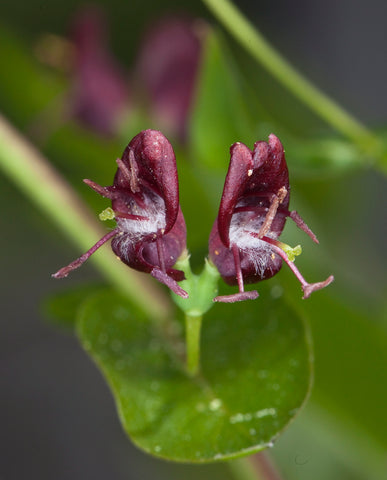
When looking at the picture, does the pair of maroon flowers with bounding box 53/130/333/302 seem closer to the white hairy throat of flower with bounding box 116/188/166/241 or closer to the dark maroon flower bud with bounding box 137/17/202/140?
the white hairy throat of flower with bounding box 116/188/166/241

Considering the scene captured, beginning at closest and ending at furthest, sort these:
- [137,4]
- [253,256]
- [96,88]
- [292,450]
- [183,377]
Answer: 1. [253,256]
2. [183,377]
3. [292,450]
4. [96,88]
5. [137,4]

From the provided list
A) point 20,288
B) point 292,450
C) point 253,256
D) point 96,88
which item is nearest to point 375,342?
point 292,450

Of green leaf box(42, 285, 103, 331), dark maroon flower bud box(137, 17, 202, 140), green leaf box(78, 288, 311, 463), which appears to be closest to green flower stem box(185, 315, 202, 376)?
green leaf box(78, 288, 311, 463)

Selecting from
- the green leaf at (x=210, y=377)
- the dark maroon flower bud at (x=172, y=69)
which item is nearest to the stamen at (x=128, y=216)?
the green leaf at (x=210, y=377)

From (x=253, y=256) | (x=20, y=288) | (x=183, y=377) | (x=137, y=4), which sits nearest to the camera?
(x=253, y=256)

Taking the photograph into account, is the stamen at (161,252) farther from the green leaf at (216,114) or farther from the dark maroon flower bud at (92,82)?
the dark maroon flower bud at (92,82)

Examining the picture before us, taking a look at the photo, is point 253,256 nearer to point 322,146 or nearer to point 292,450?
point 322,146
